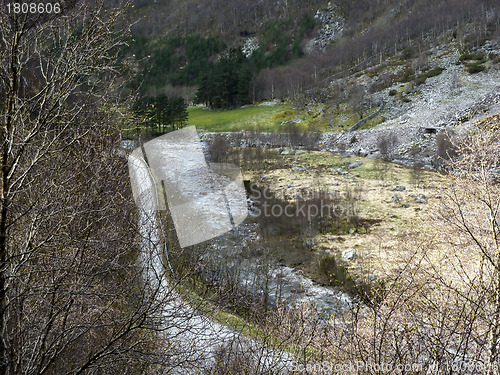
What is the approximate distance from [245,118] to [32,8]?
45.9 metres

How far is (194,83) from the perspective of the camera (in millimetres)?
85812

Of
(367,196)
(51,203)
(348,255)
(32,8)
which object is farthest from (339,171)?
(32,8)

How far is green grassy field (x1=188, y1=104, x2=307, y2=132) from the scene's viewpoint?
4351 cm

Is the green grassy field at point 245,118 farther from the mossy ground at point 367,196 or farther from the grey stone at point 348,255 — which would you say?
the grey stone at point 348,255

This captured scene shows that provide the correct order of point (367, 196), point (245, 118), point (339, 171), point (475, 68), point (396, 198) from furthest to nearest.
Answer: point (245, 118), point (475, 68), point (339, 171), point (367, 196), point (396, 198)

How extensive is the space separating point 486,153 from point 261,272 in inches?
288

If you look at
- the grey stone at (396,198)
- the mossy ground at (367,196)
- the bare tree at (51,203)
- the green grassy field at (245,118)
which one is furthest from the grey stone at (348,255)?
the green grassy field at (245,118)

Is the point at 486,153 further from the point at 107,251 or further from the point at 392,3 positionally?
the point at 392,3

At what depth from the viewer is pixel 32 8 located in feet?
9.27

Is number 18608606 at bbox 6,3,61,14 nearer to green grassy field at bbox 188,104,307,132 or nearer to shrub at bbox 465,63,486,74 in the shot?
green grassy field at bbox 188,104,307,132

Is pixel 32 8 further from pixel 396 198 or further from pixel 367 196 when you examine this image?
pixel 367 196

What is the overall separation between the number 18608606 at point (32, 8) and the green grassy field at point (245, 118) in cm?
3833

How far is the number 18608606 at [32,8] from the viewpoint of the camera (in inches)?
108

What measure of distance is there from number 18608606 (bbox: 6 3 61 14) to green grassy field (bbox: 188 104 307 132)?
38.3 metres
